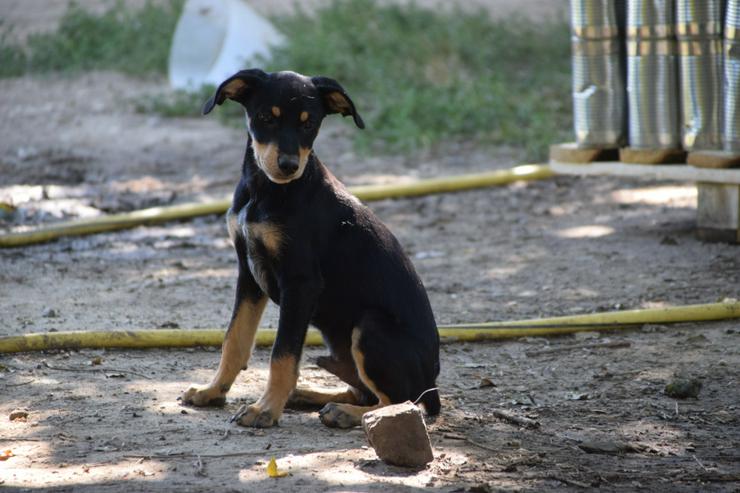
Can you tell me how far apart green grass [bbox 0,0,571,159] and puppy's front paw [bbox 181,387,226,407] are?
6.41 meters

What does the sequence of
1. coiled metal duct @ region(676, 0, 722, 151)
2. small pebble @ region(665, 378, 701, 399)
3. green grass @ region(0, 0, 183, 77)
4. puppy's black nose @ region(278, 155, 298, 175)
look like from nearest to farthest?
puppy's black nose @ region(278, 155, 298, 175), small pebble @ region(665, 378, 701, 399), coiled metal duct @ region(676, 0, 722, 151), green grass @ region(0, 0, 183, 77)

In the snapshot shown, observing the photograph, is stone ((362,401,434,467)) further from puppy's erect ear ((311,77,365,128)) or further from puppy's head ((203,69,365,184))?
puppy's erect ear ((311,77,365,128))

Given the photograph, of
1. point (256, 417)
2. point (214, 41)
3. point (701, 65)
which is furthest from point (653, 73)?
point (214, 41)

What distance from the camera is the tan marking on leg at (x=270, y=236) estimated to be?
4551mm

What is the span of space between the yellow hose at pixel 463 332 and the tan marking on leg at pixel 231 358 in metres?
0.82


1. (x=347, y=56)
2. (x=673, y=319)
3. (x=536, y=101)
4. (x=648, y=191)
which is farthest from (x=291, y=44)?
(x=673, y=319)

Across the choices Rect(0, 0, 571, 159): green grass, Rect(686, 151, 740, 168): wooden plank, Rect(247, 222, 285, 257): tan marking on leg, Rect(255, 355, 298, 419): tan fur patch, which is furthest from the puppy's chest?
Rect(0, 0, 571, 159): green grass

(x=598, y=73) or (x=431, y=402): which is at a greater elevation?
(x=598, y=73)

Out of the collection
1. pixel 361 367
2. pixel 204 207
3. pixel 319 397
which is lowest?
pixel 319 397

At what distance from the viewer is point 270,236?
15.0 ft

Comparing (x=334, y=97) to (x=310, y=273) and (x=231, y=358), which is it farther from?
(x=231, y=358)

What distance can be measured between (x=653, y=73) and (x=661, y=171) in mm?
688

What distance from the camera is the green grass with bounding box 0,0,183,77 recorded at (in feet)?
45.9

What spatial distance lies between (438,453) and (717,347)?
7.05 ft
